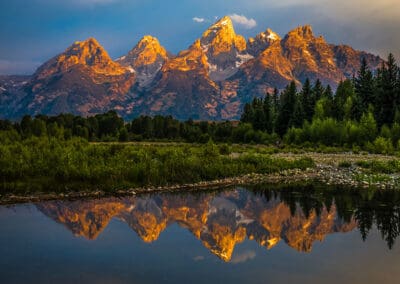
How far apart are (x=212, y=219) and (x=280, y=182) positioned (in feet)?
41.9

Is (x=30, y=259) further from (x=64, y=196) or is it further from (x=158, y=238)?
(x=64, y=196)

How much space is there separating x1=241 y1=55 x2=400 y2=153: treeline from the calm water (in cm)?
3878

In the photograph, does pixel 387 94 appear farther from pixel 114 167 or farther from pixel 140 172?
pixel 114 167

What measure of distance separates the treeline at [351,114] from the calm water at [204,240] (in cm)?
3878

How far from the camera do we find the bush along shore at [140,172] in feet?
82.8

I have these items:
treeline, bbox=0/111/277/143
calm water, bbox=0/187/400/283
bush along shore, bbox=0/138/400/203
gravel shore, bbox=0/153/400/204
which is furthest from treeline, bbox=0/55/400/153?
calm water, bbox=0/187/400/283

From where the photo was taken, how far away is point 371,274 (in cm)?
1362

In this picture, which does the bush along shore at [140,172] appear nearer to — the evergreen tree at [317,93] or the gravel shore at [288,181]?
the gravel shore at [288,181]

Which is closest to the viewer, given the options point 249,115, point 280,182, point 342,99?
point 280,182

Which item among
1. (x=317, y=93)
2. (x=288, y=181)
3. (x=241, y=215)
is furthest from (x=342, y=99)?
(x=241, y=215)

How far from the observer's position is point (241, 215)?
901 inches

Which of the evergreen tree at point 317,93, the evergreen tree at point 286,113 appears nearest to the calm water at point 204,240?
the evergreen tree at point 317,93

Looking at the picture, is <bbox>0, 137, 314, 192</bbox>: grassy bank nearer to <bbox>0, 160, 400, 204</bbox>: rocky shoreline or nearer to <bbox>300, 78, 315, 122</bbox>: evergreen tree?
<bbox>0, 160, 400, 204</bbox>: rocky shoreline

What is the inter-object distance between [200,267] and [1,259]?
22.3 ft
